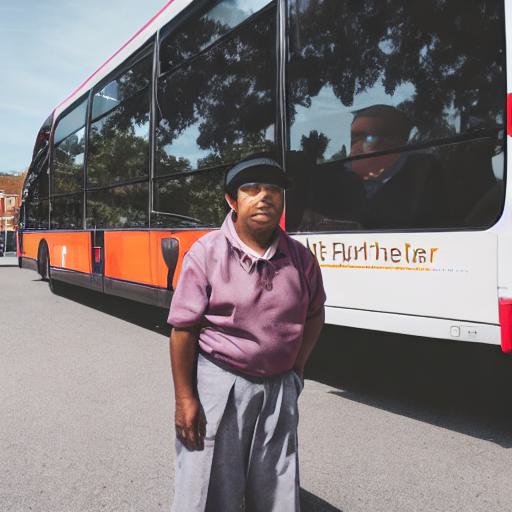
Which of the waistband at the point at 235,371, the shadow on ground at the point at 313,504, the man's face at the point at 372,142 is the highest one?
the man's face at the point at 372,142

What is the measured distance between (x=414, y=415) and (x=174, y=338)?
9.67ft

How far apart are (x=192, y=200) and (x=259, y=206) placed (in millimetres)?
4439

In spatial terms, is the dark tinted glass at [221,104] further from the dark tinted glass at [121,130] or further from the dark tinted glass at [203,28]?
the dark tinted glass at [121,130]

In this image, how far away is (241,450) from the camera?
2201mm

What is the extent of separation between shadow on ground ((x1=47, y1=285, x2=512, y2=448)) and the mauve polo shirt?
1332mm

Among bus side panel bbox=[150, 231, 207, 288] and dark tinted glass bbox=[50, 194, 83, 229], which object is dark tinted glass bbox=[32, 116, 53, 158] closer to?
dark tinted glass bbox=[50, 194, 83, 229]

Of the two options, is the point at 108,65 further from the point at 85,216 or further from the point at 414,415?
the point at 414,415

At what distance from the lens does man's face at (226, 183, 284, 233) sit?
7.12 feet

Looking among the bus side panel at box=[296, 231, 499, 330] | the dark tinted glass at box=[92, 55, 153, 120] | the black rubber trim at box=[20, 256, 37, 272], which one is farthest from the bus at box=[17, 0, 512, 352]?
the black rubber trim at box=[20, 256, 37, 272]

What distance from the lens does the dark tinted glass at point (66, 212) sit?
10195 millimetres

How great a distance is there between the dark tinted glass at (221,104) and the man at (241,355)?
319 cm

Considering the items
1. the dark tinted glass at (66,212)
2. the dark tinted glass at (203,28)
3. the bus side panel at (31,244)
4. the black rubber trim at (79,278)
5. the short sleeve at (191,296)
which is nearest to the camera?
the short sleeve at (191,296)

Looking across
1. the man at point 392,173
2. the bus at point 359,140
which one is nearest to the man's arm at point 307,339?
the bus at point 359,140

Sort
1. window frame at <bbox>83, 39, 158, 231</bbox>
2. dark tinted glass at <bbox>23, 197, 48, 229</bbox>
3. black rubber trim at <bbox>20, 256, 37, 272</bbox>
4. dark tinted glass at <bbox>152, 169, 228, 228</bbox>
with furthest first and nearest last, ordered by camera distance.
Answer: black rubber trim at <bbox>20, 256, 37, 272</bbox>, dark tinted glass at <bbox>23, 197, 48, 229</bbox>, window frame at <bbox>83, 39, 158, 231</bbox>, dark tinted glass at <bbox>152, 169, 228, 228</bbox>
